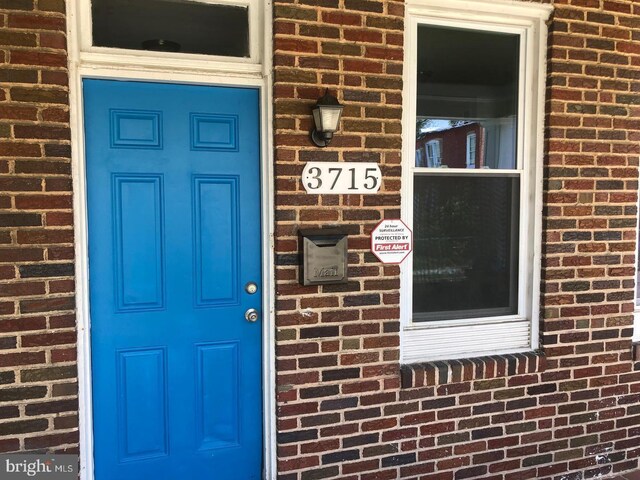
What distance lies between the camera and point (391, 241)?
280 centimetres

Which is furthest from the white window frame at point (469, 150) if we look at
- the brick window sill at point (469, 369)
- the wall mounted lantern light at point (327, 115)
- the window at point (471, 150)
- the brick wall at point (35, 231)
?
the brick wall at point (35, 231)

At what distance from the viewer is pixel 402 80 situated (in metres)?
2.79

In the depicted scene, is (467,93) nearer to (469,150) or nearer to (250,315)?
(469,150)

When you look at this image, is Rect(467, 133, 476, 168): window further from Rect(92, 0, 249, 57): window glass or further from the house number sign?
Rect(92, 0, 249, 57): window glass

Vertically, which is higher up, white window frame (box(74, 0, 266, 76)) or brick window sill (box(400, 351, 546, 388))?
white window frame (box(74, 0, 266, 76))

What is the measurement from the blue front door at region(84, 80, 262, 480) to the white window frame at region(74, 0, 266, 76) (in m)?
0.10

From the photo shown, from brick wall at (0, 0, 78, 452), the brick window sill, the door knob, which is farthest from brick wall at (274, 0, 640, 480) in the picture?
brick wall at (0, 0, 78, 452)

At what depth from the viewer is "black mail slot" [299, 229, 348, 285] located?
8.53ft

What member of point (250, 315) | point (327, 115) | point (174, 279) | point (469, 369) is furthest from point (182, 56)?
point (469, 369)

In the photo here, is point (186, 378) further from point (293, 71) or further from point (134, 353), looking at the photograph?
point (293, 71)

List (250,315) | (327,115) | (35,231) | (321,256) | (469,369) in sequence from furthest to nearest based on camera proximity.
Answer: (469,369) → (250,315) → (321,256) → (327,115) → (35,231)

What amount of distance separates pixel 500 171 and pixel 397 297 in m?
1.04

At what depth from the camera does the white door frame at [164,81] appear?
2410 millimetres

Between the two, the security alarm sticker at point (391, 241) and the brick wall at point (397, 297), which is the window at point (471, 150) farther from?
the security alarm sticker at point (391, 241)
